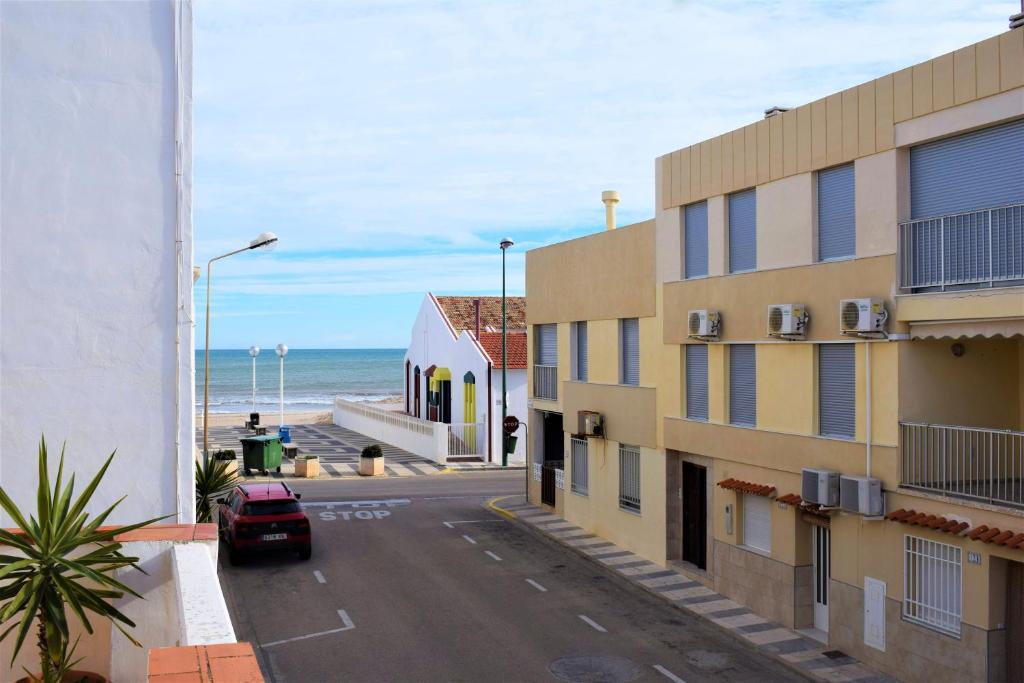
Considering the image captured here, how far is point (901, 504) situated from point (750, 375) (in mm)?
4619

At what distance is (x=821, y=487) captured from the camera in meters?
15.4

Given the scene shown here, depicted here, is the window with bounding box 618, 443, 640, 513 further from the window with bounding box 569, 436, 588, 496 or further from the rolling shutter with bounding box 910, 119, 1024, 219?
the rolling shutter with bounding box 910, 119, 1024, 219

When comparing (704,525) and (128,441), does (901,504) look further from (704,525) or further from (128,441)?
(128,441)

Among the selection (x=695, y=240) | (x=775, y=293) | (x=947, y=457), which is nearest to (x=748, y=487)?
(x=775, y=293)

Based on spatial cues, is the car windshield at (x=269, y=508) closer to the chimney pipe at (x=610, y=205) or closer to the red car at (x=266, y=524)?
the red car at (x=266, y=524)

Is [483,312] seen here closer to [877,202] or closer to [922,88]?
[877,202]

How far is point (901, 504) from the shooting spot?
14203mm

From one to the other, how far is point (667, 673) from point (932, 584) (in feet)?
13.1

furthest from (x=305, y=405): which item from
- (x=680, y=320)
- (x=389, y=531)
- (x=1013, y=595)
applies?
(x=1013, y=595)

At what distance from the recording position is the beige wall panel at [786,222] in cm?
1647

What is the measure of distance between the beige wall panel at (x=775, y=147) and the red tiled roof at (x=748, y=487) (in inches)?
217

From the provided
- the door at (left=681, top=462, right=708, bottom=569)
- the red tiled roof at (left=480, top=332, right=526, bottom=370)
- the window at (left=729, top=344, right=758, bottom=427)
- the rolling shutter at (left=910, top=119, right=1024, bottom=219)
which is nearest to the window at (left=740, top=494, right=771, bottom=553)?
A: the window at (left=729, top=344, right=758, bottom=427)

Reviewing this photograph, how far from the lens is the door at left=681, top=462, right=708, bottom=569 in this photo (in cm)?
2034

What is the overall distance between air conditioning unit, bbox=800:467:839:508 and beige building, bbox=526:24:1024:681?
1.5 inches
